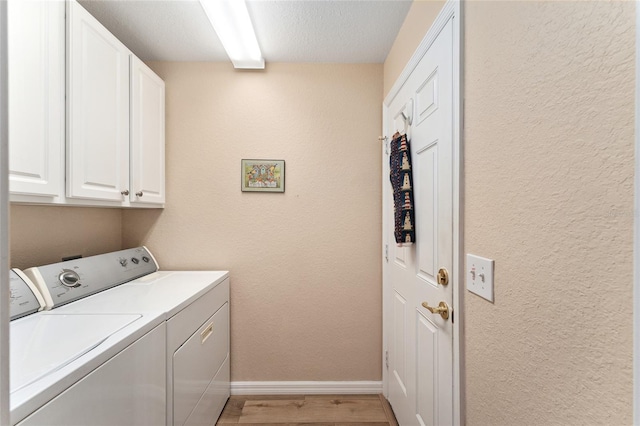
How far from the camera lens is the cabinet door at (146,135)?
5.39 feet

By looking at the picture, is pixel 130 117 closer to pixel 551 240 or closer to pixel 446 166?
pixel 446 166

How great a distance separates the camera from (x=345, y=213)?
6.69 ft

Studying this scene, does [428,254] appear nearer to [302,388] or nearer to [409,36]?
[409,36]

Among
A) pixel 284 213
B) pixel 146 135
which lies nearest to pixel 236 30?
pixel 146 135

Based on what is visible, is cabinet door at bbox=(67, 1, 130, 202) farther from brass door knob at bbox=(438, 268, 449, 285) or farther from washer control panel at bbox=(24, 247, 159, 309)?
brass door knob at bbox=(438, 268, 449, 285)

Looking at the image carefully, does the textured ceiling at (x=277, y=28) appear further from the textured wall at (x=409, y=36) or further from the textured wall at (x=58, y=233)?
the textured wall at (x=58, y=233)

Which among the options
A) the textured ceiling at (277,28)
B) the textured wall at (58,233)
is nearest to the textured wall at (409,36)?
the textured ceiling at (277,28)

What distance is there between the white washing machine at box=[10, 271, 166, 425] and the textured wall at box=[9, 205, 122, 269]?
0.94 feet

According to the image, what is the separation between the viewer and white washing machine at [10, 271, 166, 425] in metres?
0.67

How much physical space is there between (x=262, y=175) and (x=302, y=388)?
1.60m

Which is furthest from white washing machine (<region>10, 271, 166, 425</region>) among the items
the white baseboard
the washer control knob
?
the white baseboard

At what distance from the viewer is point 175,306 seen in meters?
1.23

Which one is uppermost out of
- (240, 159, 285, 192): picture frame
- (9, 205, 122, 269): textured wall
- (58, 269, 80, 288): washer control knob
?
(240, 159, 285, 192): picture frame

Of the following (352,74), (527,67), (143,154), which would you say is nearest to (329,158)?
(352,74)
